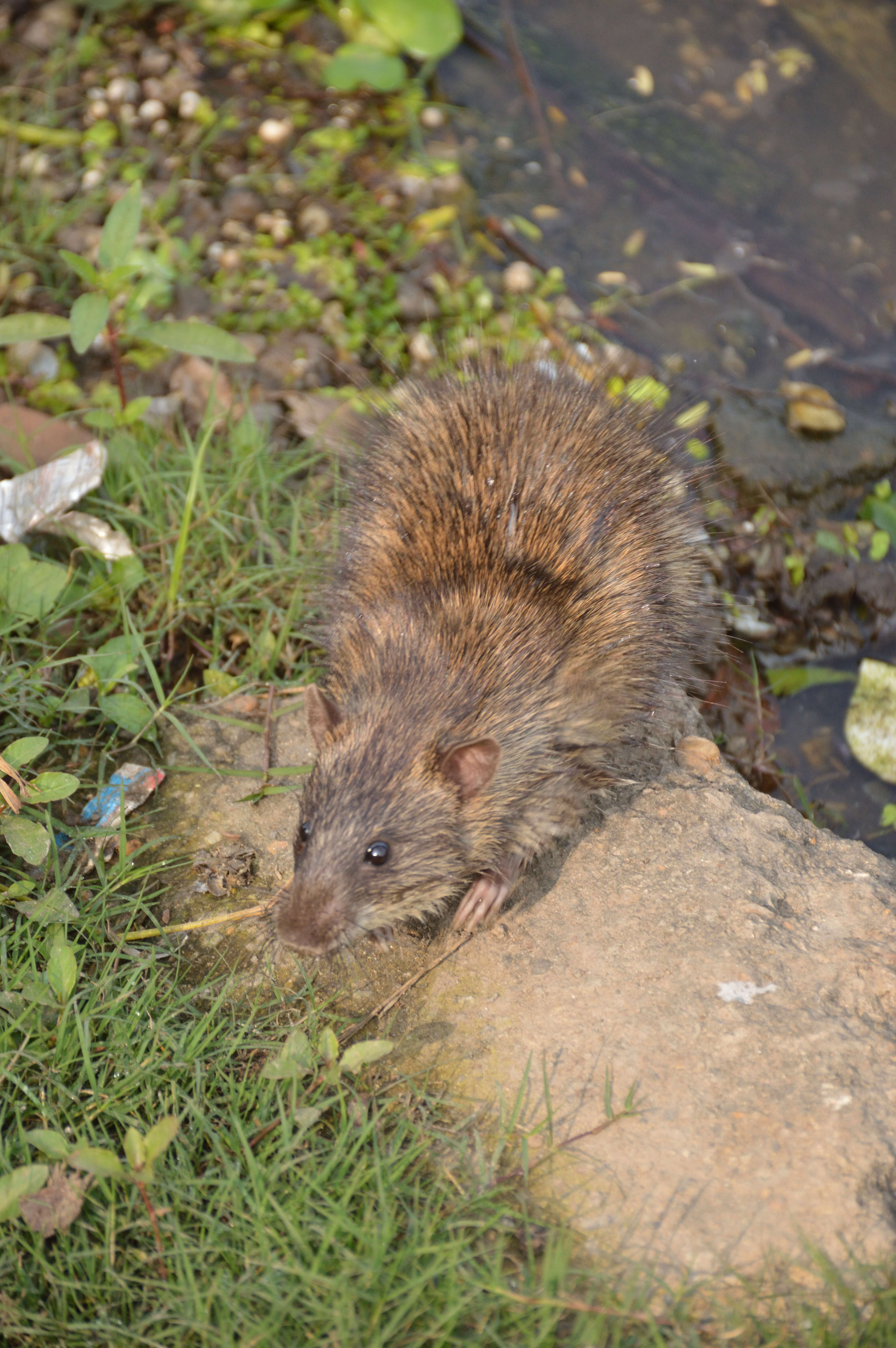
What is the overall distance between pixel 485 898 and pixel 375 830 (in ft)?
1.56

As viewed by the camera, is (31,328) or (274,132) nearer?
(31,328)

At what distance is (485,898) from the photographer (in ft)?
10.5

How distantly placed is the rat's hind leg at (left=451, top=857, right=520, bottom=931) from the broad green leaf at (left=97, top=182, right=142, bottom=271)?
2.46 meters

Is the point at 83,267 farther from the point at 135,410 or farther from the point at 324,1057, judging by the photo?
the point at 324,1057

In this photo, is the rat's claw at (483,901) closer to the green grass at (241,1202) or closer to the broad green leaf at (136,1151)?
the green grass at (241,1202)

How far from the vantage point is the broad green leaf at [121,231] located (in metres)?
3.90

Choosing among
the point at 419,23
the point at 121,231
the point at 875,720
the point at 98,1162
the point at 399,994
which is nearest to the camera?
the point at 98,1162

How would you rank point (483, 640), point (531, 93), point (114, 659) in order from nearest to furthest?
point (483, 640) < point (114, 659) < point (531, 93)

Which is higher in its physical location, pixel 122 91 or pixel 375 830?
pixel 122 91

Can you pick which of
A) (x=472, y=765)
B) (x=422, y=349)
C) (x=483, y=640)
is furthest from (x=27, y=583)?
(x=422, y=349)

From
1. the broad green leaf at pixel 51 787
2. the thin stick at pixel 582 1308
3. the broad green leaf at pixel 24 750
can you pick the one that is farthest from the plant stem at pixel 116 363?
the thin stick at pixel 582 1308

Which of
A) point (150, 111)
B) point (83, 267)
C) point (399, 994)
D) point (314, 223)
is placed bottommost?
point (399, 994)

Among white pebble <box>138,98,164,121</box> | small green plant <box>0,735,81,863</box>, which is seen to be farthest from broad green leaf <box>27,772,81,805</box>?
white pebble <box>138,98,164,121</box>

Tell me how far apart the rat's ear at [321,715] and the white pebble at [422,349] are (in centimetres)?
259
